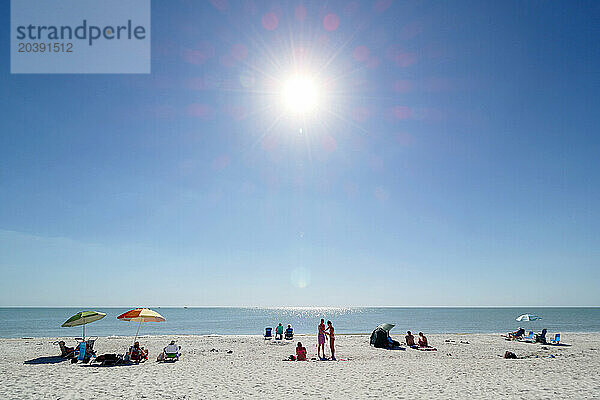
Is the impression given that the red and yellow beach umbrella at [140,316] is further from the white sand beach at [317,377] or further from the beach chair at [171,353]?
the white sand beach at [317,377]

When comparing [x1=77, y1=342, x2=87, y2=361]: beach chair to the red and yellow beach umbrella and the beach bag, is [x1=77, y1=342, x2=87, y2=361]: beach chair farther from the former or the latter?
the beach bag

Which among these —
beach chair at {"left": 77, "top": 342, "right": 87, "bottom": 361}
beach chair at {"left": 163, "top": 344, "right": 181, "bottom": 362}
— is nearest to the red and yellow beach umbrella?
beach chair at {"left": 163, "top": 344, "right": 181, "bottom": 362}

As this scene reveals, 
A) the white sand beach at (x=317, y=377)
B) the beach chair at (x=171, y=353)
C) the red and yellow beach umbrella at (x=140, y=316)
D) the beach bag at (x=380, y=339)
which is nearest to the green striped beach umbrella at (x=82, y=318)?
the red and yellow beach umbrella at (x=140, y=316)

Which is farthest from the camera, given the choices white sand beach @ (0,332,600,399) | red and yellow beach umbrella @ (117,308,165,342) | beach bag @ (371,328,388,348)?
beach bag @ (371,328,388,348)

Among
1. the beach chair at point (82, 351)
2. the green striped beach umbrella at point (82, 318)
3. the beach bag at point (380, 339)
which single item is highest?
the green striped beach umbrella at point (82, 318)

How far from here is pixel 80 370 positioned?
1465cm

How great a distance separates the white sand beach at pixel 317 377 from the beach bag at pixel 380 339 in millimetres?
2833

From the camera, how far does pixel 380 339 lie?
2320 cm

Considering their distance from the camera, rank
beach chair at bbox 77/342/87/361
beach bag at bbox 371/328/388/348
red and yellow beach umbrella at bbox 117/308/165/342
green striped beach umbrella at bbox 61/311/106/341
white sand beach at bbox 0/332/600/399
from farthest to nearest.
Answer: beach bag at bbox 371/328/388/348 < green striped beach umbrella at bbox 61/311/106/341 < red and yellow beach umbrella at bbox 117/308/165/342 < beach chair at bbox 77/342/87/361 < white sand beach at bbox 0/332/600/399

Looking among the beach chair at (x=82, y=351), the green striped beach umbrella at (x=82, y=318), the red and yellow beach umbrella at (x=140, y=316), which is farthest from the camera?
the green striped beach umbrella at (x=82, y=318)

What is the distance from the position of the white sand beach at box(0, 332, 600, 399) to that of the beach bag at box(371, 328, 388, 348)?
283 centimetres

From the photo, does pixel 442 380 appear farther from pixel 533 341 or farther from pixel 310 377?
pixel 533 341

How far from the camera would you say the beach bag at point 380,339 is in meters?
23.0

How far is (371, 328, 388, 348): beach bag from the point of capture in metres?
23.0
